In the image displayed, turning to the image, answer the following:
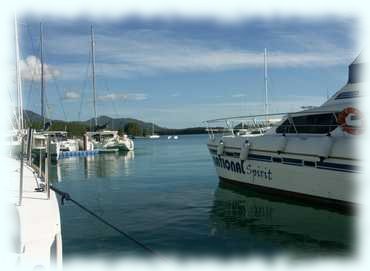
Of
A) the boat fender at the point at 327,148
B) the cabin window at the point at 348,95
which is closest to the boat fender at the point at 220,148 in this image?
the cabin window at the point at 348,95

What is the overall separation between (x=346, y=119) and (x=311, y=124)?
194 cm

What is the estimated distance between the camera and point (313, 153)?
1333 centimetres

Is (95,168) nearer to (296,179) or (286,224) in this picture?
(296,179)

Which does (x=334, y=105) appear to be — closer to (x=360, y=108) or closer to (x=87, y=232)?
(x=360, y=108)

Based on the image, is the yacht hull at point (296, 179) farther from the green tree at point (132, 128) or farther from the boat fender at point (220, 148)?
the green tree at point (132, 128)

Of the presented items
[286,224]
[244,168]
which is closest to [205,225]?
[286,224]

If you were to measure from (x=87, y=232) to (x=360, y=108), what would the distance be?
323 inches

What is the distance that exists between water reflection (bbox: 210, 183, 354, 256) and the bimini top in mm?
4396

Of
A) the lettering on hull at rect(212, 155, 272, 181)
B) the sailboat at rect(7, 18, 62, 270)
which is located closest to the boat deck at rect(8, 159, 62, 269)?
the sailboat at rect(7, 18, 62, 270)

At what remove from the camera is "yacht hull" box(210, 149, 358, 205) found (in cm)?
1236

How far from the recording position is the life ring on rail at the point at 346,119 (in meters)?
12.4

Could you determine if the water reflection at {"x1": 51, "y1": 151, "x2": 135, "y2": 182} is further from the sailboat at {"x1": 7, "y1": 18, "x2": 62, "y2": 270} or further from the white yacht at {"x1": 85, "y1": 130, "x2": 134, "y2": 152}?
the sailboat at {"x1": 7, "y1": 18, "x2": 62, "y2": 270}

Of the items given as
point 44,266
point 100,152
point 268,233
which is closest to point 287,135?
point 268,233

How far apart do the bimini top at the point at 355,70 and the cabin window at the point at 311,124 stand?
1.55m
